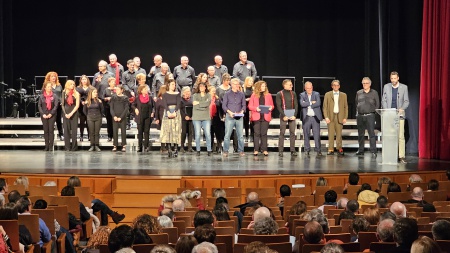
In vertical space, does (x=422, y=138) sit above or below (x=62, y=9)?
below

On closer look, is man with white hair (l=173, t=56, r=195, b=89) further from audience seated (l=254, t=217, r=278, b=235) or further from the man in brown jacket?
audience seated (l=254, t=217, r=278, b=235)

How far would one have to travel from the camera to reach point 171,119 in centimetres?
1398

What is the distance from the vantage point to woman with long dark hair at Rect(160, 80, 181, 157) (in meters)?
13.9

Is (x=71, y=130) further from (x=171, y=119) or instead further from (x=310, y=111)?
(x=310, y=111)

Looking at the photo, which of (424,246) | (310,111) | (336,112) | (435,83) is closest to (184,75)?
(310,111)

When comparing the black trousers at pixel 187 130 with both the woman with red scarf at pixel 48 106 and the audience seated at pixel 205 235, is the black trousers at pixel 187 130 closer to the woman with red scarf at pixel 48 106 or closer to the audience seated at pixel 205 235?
the woman with red scarf at pixel 48 106

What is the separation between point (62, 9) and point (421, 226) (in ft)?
46.3

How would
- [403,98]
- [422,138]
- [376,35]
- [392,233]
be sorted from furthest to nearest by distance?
[376,35], [422,138], [403,98], [392,233]

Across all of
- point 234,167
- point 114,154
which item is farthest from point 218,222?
point 114,154

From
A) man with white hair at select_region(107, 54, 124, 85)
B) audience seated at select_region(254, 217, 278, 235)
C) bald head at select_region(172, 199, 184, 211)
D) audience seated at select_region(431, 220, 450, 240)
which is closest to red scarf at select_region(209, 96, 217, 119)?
man with white hair at select_region(107, 54, 124, 85)

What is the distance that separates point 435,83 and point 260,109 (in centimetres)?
345

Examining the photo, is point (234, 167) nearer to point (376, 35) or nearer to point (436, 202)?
point (436, 202)

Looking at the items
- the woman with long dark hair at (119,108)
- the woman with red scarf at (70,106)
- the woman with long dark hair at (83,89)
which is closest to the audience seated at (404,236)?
the woman with long dark hair at (119,108)

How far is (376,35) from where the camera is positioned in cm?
1788
